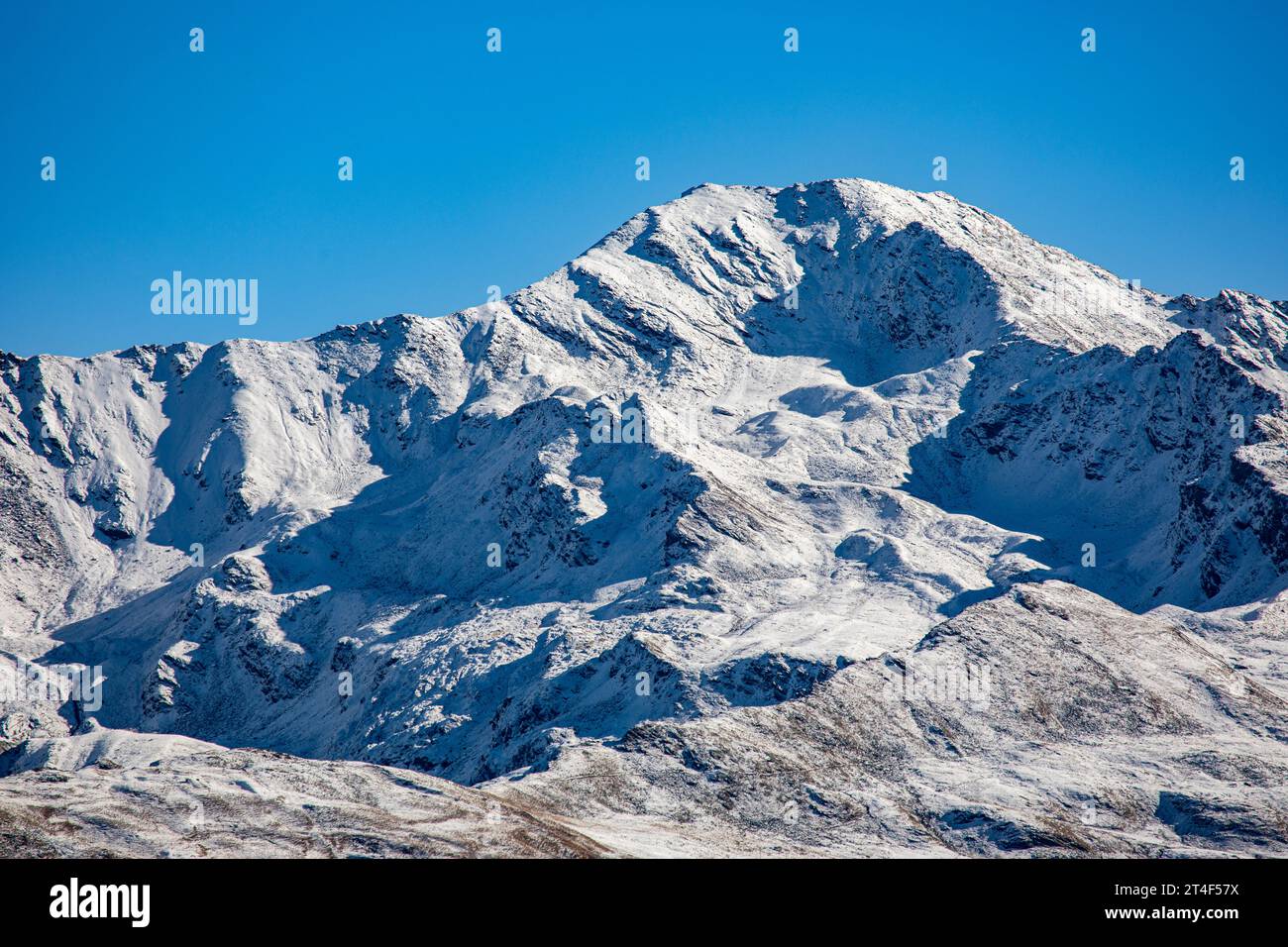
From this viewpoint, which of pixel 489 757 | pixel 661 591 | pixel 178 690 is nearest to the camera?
pixel 489 757

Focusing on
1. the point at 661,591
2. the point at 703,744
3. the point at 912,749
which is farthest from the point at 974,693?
the point at 661,591

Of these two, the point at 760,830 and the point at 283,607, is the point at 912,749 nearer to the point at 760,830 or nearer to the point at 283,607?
the point at 760,830

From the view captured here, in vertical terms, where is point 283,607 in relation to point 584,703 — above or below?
above

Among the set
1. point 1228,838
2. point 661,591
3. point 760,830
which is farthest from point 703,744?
point 661,591

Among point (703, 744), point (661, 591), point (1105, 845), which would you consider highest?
point (661, 591)

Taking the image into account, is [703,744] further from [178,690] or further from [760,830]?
[178,690]

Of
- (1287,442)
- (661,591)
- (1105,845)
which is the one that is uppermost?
(1287,442)
